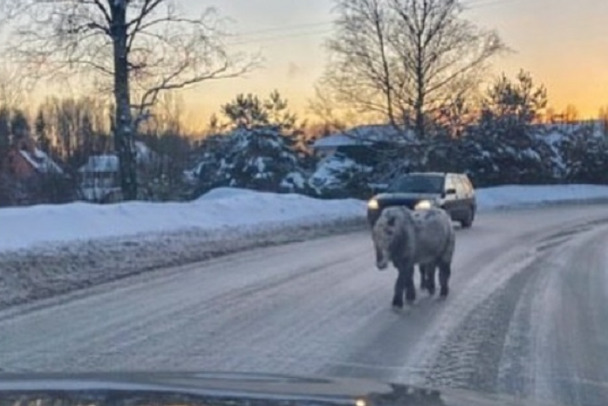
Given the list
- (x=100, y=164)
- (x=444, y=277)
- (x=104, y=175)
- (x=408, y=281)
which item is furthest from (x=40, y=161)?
(x=408, y=281)

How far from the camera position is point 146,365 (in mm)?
9594

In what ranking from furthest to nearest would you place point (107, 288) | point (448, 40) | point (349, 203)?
1. point (448, 40)
2. point (349, 203)
3. point (107, 288)

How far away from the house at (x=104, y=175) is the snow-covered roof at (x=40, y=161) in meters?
1.06

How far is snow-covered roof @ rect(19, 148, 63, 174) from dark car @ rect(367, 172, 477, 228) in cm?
1676

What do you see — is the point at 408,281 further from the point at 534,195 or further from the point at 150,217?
the point at 534,195

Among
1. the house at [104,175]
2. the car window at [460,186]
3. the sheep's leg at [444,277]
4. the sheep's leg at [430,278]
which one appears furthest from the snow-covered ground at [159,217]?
the sheep's leg at [444,277]

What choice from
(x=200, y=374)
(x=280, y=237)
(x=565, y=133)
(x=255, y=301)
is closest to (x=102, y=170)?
(x=280, y=237)

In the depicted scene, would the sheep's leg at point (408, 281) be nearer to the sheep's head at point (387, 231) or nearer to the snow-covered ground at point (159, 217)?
the sheep's head at point (387, 231)

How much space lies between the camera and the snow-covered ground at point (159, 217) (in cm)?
2397

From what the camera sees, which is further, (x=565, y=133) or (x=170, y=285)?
(x=565, y=133)

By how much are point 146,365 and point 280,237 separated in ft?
54.8

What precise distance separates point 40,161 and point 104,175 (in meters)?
2.97

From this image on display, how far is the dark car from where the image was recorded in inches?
1163

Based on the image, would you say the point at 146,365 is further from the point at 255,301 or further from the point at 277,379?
the point at 277,379
